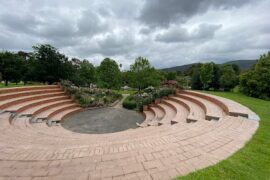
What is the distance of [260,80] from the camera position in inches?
621

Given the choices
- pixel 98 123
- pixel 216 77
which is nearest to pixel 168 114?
pixel 98 123

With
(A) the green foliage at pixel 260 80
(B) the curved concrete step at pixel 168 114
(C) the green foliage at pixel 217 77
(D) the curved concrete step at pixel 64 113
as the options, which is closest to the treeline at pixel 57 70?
(D) the curved concrete step at pixel 64 113

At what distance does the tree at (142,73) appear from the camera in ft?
79.9

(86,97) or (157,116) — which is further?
(86,97)

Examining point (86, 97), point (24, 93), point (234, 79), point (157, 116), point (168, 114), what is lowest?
point (157, 116)

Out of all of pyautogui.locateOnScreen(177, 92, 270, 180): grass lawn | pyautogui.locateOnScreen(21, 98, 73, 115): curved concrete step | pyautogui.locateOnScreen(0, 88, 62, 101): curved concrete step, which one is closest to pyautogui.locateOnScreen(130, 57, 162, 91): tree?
pyautogui.locateOnScreen(0, 88, 62, 101): curved concrete step

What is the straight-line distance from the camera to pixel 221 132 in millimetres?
4270

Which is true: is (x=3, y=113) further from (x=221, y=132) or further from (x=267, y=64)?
(x=267, y=64)

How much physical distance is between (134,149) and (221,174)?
1.53 meters

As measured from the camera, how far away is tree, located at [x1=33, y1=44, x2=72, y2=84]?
16.9m

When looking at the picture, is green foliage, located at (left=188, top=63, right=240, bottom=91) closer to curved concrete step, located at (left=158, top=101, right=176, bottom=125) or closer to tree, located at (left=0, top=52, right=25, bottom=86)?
curved concrete step, located at (left=158, top=101, right=176, bottom=125)

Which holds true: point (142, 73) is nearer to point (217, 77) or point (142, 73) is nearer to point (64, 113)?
point (217, 77)

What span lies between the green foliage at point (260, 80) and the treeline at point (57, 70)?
11.9 metres

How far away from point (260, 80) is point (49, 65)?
790 inches
